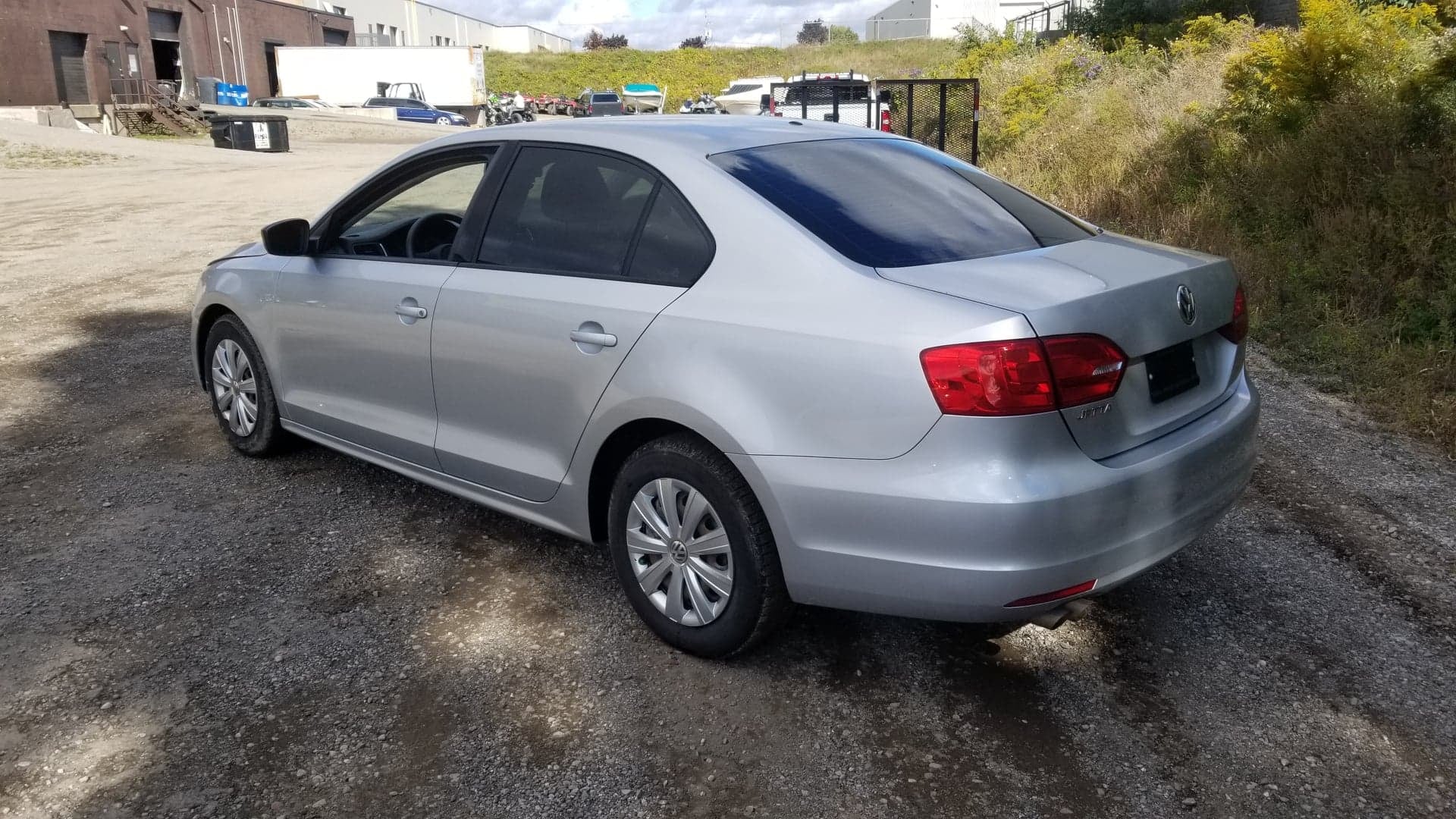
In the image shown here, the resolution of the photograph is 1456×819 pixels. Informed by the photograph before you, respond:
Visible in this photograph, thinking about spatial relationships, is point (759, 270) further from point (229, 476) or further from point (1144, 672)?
point (229, 476)

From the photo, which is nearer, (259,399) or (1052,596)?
(1052,596)

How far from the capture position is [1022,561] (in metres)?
2.83

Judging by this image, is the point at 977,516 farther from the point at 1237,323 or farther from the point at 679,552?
the point at 1237,323

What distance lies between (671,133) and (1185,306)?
1.71 meters

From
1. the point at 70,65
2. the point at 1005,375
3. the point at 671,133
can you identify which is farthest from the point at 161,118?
the point at 1005,375

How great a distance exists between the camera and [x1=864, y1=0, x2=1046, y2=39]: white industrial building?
6519 cm

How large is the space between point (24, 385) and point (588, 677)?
528 centimetres

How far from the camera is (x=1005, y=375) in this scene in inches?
110

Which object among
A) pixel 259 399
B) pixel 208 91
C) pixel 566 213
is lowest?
pixel 259 399

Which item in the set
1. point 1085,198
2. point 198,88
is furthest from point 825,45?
point 1085,198

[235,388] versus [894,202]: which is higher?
[894,202]

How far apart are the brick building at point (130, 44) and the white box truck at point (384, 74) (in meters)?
2.81

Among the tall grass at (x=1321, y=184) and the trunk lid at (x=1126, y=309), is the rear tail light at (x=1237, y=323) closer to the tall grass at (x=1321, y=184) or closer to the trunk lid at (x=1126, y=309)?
the trunk lid at (x=1126, y=309)

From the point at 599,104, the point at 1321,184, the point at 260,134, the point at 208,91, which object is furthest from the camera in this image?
the point at 599,104
